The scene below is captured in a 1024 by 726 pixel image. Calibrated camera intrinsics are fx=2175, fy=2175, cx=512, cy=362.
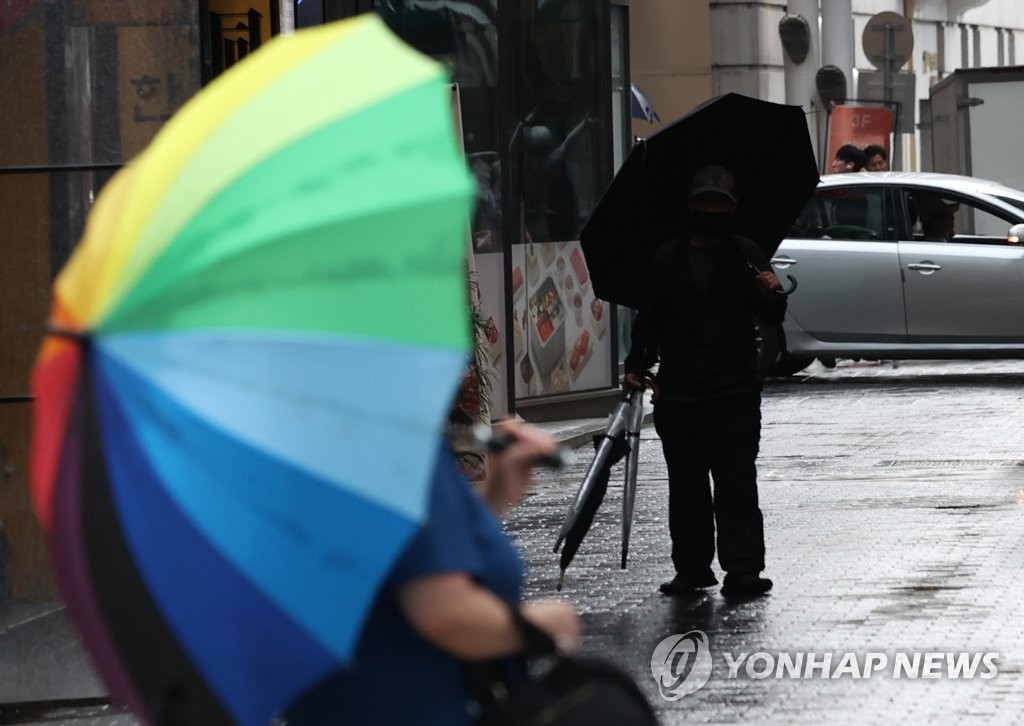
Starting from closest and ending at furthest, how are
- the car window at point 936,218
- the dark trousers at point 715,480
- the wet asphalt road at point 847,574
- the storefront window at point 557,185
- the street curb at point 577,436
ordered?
the wet asphalt road at point 847,574
the dark trousers at point 715,480
the street curb at point 577,436
the storefront window at point 557,185
the car window at point 936,218

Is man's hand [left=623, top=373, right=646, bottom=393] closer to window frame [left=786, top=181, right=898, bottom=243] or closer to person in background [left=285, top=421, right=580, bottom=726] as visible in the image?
person in background [left=285, top=421, right=580, bottom=726]

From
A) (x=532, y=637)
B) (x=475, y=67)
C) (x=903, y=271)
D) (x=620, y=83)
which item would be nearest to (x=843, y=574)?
(x=532, y=637)

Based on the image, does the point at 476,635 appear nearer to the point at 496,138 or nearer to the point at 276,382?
the point at 276,382

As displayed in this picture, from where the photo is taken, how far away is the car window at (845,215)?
18625 millimetres

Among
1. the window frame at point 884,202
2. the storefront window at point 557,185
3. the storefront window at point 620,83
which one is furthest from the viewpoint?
the window frame at point 884,202

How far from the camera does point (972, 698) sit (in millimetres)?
6332

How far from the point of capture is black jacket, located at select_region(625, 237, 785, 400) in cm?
847

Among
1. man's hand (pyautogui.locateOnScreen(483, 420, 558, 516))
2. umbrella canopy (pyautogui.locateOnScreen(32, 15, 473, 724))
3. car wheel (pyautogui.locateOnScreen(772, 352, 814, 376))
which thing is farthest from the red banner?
umbrella canopy (pyautogui.locateOnScreen(32, 15, 473, 724))

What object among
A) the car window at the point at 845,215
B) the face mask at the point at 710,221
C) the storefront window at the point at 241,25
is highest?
the storefront window at the point at 241,25

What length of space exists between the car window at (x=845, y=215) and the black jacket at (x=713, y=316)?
10330 millimetres

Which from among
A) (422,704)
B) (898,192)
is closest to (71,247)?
(422,704)

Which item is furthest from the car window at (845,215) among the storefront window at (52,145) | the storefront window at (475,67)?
the storefront window at (52,145)

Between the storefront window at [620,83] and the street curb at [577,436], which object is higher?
the storefront window at [620,83]

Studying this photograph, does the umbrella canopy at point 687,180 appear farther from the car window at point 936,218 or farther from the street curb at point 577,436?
the car window at point 936,218
